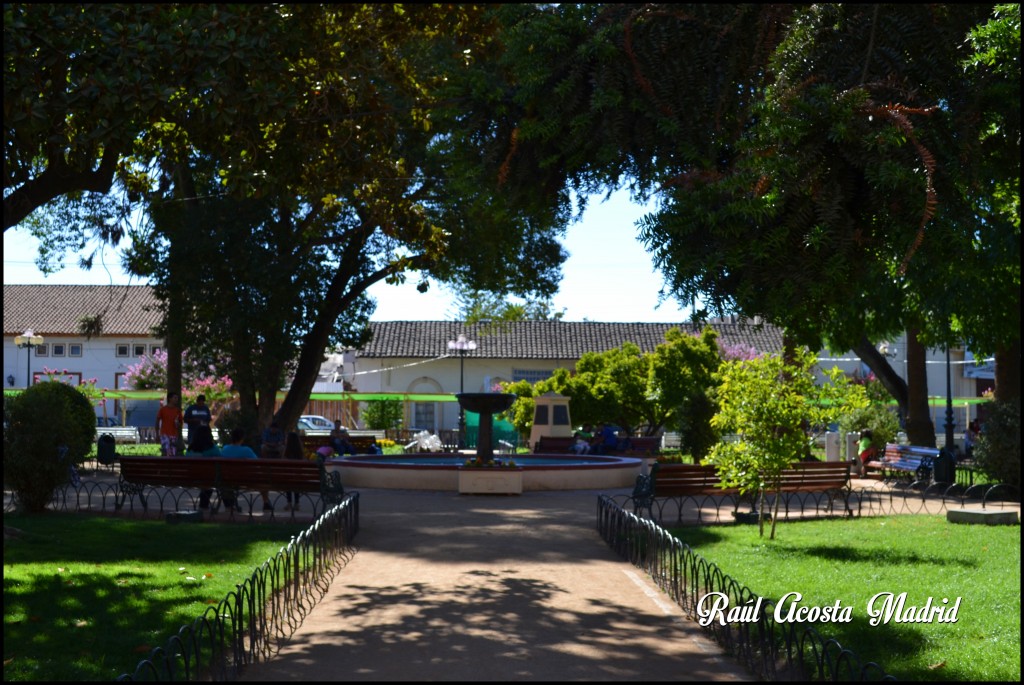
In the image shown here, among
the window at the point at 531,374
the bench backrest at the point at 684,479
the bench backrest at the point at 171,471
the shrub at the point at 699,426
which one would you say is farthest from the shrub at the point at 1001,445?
the window at the point at 531,374

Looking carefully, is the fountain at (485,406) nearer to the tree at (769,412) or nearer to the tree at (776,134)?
the tree at (769,412)

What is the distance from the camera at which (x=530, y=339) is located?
5988 cm

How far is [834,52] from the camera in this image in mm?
5098

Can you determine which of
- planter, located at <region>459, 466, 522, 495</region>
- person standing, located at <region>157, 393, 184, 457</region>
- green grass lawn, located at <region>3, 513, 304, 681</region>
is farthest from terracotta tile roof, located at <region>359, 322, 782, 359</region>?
green grass lawn, located at <region>3, 513, 304, 681</region>

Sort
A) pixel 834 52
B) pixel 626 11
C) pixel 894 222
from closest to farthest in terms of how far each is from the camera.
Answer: pixel 894 222 → pixel 834 52 → pixel 626 11

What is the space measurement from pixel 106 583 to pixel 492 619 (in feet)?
11.9

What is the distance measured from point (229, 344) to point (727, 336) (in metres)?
38.8

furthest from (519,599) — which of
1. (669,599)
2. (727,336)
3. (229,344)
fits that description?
(727,336)

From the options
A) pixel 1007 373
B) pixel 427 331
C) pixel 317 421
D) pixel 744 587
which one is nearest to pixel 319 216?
pixel 1007 373

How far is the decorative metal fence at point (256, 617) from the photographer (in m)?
6.40

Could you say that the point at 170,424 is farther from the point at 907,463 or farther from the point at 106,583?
the point at 907,463

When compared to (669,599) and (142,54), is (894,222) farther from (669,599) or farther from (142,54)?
(142,54)

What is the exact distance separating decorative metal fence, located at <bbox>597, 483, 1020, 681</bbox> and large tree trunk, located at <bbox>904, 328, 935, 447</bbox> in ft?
26.8

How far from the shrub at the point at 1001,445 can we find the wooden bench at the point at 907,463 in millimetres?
1984
